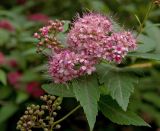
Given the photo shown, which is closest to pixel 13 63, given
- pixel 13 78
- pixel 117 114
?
pixel 13 78

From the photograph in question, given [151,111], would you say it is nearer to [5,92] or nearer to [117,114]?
[5,92]

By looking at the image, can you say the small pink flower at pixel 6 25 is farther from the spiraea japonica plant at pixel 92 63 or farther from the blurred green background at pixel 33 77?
the spiraea japonica plant at pixel 92 63

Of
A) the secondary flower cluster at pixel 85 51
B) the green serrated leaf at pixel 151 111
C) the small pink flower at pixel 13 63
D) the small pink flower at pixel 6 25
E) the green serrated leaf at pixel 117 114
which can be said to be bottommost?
the green serrated leaf at pixel 151 111

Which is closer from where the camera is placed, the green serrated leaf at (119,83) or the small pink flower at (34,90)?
the green serrated leaf at (119,83)

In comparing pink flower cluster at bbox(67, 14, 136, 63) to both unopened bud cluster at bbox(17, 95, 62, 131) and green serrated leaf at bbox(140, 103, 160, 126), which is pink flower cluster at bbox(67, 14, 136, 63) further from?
green serrated leaf at bbox(140, 103, 160, 126)

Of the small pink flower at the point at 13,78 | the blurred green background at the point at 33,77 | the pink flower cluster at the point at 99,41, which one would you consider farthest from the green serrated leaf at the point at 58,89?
the small pink flower at the point at 13,78

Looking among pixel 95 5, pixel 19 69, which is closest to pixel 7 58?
pixel 19 69

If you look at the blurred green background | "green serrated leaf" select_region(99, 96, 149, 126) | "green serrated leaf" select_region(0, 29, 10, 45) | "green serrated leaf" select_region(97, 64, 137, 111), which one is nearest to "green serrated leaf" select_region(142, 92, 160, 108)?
the blurred green background

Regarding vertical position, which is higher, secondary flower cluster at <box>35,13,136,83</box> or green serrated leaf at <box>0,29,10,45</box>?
secondary flower cluster at <box>35,13,136,83</box>
